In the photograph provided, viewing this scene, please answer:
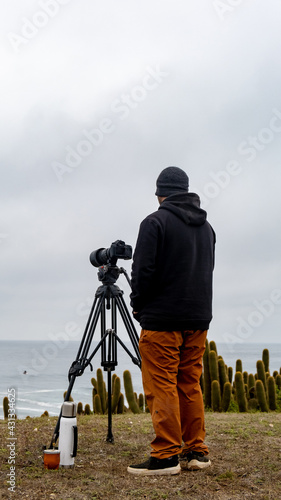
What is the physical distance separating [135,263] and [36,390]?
4323 cm

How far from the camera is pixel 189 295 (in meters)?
3.82

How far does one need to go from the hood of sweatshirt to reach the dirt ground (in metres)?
1.81

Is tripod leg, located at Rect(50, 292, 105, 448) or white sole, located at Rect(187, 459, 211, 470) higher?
tripod leg, located at Rect(50, 292, 105, 448)

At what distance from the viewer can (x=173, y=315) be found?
3.75 m

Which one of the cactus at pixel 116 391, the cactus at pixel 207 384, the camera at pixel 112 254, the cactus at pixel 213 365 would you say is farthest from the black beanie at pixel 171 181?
the cactus at pixel 207 384

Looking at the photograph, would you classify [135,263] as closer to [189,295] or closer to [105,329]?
[189,295]

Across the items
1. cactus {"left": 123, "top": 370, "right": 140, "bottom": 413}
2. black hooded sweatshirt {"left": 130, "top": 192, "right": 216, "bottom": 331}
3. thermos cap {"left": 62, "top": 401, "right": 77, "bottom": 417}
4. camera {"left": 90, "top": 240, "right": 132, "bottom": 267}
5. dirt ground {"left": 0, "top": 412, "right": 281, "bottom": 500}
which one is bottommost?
dirt ground {"left": 0, "top": 412, "right": 281, "bottom": 500}

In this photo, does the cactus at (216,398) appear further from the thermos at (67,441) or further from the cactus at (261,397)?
the thermos at (67,441)

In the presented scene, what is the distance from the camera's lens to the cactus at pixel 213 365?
887 centimetres

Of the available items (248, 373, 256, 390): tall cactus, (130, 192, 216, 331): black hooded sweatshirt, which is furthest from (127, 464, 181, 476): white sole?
(248, 373, 256, 390): tall cactus

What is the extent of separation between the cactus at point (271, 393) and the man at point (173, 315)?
5256 millimetres

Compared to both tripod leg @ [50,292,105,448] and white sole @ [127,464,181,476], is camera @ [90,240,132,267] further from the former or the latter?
white sole @ [127,464,181,476]

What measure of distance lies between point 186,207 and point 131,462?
204 centimetres

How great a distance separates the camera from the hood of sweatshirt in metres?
3.89
